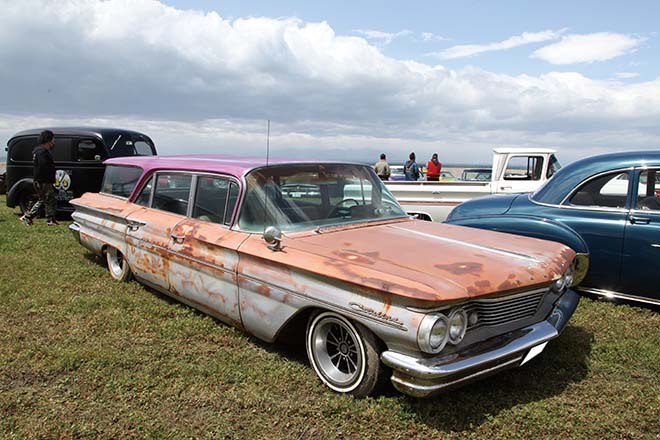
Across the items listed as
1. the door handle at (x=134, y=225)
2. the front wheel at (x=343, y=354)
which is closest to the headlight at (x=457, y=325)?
the front wheel at (x=343, y=354)

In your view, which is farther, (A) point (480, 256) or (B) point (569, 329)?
(B) point (569, 329)

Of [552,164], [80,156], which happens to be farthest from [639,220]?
[80,156]

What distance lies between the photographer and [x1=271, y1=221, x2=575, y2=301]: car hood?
8.91 ft

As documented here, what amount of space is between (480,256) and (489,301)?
1.27 feet

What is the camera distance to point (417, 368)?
8.64ft

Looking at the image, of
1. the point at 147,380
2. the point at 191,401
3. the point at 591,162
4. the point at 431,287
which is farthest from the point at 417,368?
the point at 591,162

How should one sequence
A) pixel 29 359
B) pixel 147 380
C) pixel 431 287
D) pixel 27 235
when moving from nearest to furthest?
pixel 431 287
pixel 147 380
pixel 29 359
pixel 27 235

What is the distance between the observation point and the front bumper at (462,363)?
105 inches

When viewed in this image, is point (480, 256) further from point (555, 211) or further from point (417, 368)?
point (555, 211)

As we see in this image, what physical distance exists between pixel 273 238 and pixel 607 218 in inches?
130

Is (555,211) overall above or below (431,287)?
above

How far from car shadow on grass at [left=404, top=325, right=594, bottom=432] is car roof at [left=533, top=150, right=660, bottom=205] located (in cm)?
177

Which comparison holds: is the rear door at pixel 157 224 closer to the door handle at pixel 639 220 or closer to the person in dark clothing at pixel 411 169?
the door handle at pixel 639 220

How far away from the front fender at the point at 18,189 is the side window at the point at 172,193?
7867mm
